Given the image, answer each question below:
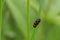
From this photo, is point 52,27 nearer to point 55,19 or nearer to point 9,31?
point 55,19

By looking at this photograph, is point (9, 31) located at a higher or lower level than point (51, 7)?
lower

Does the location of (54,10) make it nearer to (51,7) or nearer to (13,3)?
(51,7)

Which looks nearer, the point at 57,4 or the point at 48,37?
the point at 48,37

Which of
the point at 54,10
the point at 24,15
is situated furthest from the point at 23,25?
the point at 54,10

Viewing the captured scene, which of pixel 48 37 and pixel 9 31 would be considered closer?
pixel 48 37

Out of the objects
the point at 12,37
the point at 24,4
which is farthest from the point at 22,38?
the point at 24,4

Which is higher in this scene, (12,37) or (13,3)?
(13,3)
